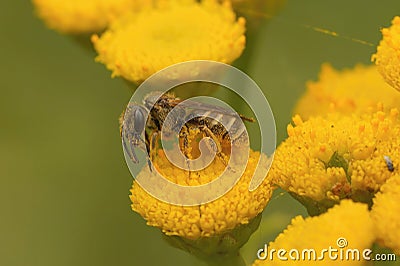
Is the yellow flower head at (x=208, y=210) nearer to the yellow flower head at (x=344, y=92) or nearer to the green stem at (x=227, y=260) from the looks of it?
the green stem at (x=227, y=260)

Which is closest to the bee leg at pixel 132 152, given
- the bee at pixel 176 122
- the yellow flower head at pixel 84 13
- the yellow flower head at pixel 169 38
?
the bee at pixel 176 122

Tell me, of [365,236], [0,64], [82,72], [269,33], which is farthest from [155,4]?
[365,236]

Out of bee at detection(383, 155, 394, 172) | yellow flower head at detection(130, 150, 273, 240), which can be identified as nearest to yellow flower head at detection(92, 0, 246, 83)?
yellow flower head at detection(130, 150, 273, 240)

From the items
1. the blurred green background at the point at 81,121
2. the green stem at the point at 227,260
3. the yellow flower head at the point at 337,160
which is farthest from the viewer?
the blurred green background at the point at 81,121

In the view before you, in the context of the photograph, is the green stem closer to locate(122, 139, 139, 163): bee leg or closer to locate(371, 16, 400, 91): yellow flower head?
locate(122, 139, 139, 163): bee leg

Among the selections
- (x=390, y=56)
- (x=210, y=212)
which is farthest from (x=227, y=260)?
(x=390, y=56)
